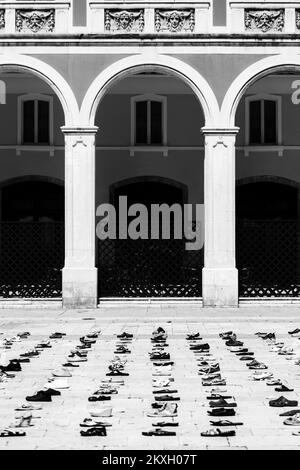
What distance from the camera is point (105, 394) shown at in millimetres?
8414

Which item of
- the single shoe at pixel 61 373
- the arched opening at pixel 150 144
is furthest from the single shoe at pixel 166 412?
the arched opening at pixel 150 144

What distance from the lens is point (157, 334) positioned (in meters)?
13.5

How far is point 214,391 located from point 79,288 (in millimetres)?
10698

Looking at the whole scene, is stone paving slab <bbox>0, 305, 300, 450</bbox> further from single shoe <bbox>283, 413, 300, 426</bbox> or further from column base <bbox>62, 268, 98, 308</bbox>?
column base <bbox>62, 268, 98, 308</bbox>

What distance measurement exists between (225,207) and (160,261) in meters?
2.14

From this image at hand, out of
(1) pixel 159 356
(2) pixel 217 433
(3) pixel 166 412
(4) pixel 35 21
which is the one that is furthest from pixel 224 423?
(4) pixel 35 21

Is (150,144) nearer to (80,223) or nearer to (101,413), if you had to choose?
(80,223)

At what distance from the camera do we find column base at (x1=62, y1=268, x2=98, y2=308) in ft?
62.5

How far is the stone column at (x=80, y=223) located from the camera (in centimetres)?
1908

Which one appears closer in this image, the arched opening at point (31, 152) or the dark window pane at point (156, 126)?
the arched opening at point (31, 152)

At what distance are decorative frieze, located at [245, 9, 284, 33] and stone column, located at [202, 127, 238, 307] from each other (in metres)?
2.39

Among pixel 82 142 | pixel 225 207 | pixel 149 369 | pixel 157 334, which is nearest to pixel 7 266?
pixel 82 142

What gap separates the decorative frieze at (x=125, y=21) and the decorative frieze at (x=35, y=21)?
1.27 m

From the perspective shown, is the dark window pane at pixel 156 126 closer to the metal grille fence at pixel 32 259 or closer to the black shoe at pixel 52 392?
the metal grille fence at pixel 32 259
